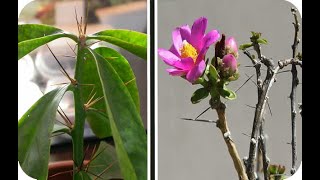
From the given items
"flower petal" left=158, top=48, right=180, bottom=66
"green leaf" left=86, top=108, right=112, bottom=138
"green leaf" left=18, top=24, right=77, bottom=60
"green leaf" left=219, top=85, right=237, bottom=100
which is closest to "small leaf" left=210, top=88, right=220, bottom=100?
"green leaf" left=219, top=85, right=237, bottom=100

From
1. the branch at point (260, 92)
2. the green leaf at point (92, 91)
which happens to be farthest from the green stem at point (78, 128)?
the branch at point (260, 92)

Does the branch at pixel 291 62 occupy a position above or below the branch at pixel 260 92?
above

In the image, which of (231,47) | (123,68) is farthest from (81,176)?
(231,47)

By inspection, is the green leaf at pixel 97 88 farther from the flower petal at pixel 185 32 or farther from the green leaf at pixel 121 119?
the flower petal at pixel 185 32

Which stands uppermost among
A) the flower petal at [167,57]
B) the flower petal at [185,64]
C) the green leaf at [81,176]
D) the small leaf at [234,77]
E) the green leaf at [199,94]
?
the flower petal at [167,57]

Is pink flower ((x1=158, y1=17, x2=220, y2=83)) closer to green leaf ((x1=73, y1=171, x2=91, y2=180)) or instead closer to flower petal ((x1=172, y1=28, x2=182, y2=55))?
flower petal ((x1=172, y1=28, x2=182, y2=55))

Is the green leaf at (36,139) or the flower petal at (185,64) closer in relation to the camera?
the green leaf at (36,139)
